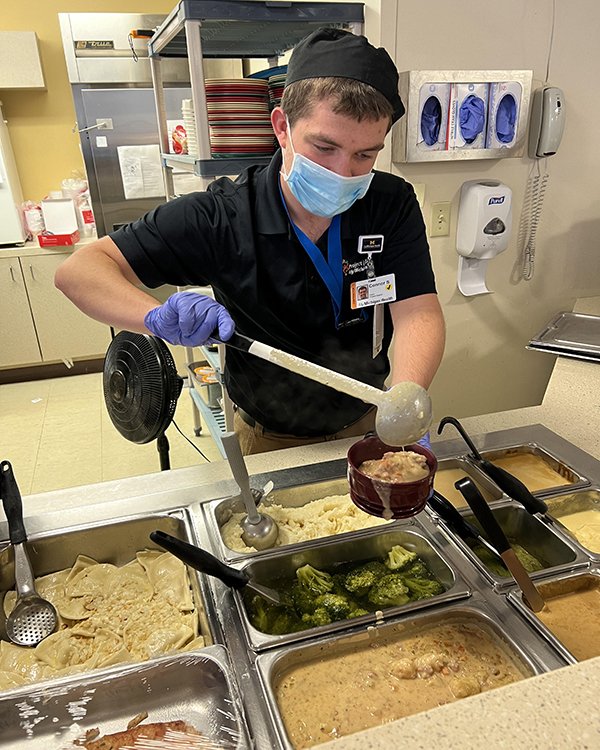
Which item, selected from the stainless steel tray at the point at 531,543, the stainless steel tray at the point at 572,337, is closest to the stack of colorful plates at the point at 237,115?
the stainless steel tray at the point at 572,337

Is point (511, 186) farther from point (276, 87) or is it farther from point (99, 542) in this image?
point (99, 542)

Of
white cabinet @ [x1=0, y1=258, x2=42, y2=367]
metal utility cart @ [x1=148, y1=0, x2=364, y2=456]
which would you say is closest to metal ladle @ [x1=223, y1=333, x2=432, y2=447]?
metal utility cart @ [x1=148, y1=0, x2=364, y2=456]

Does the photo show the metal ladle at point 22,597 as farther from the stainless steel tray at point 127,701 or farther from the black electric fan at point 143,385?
the black electric fan at point 143,385

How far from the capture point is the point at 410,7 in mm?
2191

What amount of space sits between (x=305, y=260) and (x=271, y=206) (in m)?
0.18

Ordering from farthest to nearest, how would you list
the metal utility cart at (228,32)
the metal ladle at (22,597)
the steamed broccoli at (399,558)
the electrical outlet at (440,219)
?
the electrical outlet at (440,219)
the metal utility cart at (228,32)
the steamed broccoli at (399,558)
the metal ladle at (22,597)

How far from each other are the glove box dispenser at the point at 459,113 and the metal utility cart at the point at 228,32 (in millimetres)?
363

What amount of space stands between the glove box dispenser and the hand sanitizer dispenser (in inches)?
5.6

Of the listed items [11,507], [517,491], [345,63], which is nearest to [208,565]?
[11,507]

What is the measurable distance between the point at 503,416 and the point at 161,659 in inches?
50.8

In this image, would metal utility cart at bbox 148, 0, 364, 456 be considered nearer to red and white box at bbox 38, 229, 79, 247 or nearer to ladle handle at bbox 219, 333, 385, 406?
ladle handle at bbox 219, 333, 385, 406

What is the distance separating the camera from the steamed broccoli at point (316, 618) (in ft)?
3.73

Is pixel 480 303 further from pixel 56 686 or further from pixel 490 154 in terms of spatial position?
pixel 56 686

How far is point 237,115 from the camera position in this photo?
7.43 ft
